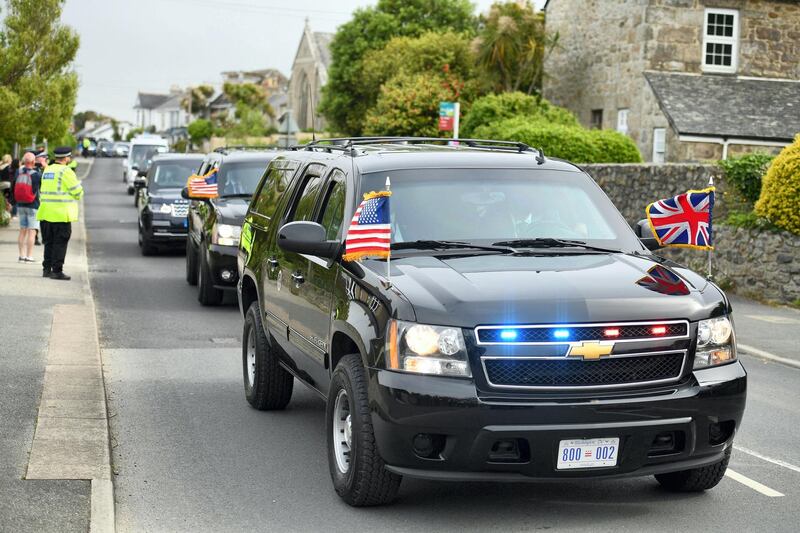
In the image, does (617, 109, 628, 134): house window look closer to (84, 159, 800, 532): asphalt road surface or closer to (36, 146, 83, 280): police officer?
(36, 146, 83, 280): police officer

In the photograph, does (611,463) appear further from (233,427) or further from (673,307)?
(233,427)

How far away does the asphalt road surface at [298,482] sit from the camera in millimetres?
6266

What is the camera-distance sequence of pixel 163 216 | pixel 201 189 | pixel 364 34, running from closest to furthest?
pixel 201 189
pixel 163 216
pixel 364 34

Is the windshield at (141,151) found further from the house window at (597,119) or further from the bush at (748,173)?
the bush at (748,173)

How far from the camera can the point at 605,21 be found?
34906 mm

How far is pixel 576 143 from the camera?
26781 millimetres

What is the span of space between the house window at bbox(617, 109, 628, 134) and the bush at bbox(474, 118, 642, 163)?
5.37 m

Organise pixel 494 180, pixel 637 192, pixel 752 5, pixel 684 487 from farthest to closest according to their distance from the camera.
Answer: pixel 752 5, pixel 637 192, pixel 494 180, pixel 684 487

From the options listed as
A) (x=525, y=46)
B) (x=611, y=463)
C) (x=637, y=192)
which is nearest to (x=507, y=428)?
(x=611, y=463)

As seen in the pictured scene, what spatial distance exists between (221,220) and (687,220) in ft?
22.9

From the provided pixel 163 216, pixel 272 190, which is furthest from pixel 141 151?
pixel 272 190

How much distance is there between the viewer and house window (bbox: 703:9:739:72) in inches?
1305

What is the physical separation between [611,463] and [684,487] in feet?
3.41

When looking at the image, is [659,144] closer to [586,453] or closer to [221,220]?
[221,220]
